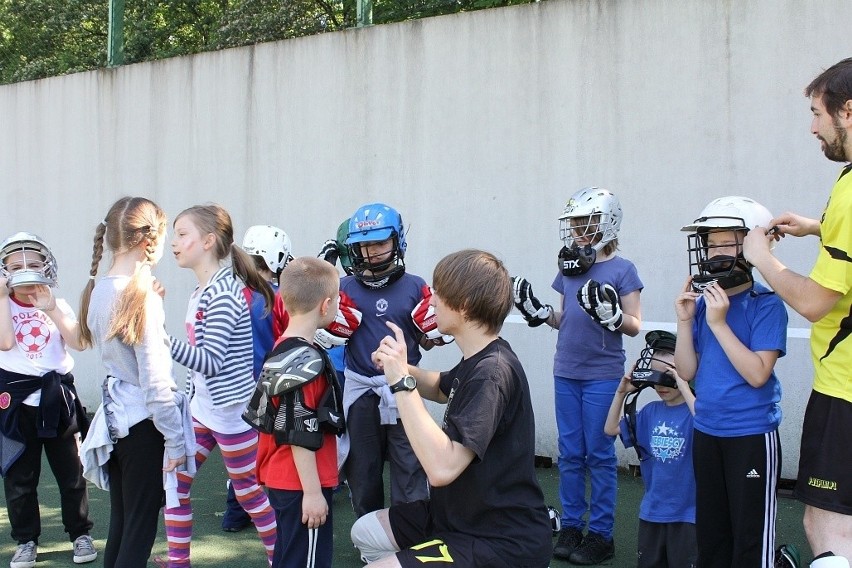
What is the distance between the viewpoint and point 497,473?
2.92 meters

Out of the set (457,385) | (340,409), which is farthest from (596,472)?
(457,385)

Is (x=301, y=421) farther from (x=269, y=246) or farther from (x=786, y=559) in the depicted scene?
(x=269, y=246)

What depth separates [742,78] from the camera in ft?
20.5

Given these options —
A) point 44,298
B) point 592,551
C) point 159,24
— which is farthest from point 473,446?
point 159,24

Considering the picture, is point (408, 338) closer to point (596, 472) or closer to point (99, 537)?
point (596, 472)

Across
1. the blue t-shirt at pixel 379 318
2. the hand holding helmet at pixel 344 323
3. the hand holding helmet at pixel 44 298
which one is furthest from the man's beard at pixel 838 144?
the hand holding helmet at pixel 44 298

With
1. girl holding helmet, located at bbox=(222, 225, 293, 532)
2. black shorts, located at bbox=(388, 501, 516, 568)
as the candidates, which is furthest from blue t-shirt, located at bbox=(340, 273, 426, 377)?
black shorts, located at bbox=(388, 501, 516, 568)

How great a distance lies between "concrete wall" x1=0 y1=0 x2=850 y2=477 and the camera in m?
6.16

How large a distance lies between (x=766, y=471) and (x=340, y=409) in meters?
1.71

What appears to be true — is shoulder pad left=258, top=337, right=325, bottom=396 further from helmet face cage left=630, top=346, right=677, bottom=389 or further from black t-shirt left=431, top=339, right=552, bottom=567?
helmet face cage left=630, top=346, right=677, bottom=389

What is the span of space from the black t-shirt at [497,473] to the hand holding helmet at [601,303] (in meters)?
1.70

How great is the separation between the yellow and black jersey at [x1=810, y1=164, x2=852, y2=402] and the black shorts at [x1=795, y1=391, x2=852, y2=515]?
6 cm

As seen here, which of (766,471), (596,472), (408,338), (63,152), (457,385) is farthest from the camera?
(63,152)

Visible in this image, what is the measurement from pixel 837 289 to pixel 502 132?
4.41 metres
